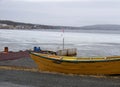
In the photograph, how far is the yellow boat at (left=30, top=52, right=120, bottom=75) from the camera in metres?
21.4

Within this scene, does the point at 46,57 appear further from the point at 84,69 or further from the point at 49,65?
the point at 84,69

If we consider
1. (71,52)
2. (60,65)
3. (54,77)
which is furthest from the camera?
(71,52)

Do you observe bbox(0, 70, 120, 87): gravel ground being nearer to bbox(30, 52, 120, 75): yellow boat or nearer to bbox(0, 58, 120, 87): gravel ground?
bbox(0, 58, 120, 87): gravel ground

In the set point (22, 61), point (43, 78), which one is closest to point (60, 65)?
point (43, 78)

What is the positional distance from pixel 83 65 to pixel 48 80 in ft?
9.33

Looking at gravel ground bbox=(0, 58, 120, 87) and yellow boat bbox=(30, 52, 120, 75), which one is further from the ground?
yellow boat bbox=(30, 52, 120, 75)

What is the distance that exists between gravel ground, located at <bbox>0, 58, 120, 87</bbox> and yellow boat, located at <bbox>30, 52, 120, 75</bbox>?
2.08ft

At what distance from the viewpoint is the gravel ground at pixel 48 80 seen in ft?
61.9

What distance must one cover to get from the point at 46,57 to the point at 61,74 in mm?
1758

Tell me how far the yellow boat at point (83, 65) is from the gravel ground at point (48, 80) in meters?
0.64

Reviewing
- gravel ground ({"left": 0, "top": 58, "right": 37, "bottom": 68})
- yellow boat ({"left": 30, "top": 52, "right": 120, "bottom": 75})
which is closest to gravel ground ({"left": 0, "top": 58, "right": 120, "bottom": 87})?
yellow boat ({"left": 30, "top": 52, "right": 120, "bottom": 75})

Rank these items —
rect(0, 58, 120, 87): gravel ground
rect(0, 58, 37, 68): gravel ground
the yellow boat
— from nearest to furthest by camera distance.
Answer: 1. rect(0, 58, 120, 87): gravel ground
2. the yellow boat
3. rect(0, 58, 37, 68): gravel ground

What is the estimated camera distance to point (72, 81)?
20.0 metres

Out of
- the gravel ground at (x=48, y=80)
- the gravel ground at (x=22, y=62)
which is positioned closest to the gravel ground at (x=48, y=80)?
the gravel ground at (x=48, y=80)
